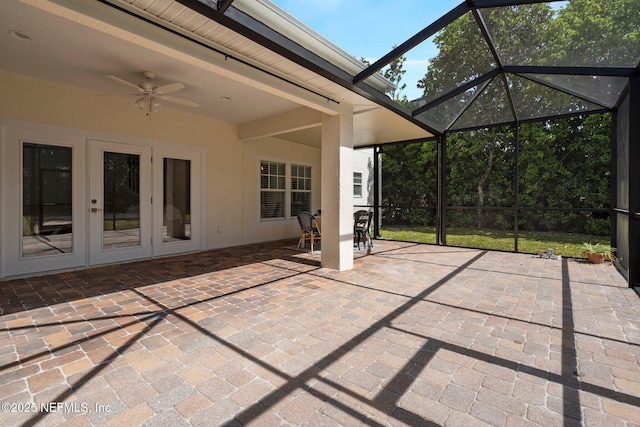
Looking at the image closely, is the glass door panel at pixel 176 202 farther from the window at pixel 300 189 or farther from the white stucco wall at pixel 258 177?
the window at pixel 300 189

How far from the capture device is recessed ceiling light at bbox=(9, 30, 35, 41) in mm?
2910

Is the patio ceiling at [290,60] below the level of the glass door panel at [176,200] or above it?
above

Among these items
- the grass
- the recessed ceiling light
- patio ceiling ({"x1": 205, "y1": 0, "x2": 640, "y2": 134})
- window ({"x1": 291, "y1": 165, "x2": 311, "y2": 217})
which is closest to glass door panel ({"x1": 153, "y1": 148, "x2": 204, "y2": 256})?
the recessed ceiling light

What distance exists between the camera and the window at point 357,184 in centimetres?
1069

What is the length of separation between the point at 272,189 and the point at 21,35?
5.23m

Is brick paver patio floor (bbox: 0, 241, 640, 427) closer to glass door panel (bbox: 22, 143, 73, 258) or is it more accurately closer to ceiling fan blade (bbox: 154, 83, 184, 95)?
glass door panel (bbox: 22, 143, 73, 258)

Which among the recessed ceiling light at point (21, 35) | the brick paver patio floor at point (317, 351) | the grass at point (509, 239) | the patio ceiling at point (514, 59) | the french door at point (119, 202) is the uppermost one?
the patio ceiling at point (514, 59)

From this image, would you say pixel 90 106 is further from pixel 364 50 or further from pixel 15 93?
pixel 364 50

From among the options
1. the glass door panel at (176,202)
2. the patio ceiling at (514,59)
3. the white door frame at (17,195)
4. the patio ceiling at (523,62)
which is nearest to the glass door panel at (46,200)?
the white door frame at (17,195)

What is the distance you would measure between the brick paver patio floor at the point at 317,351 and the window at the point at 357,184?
22.2 ft

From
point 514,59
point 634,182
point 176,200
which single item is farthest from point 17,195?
point 634,182

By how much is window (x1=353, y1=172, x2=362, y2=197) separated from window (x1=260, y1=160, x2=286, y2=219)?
11.1ft

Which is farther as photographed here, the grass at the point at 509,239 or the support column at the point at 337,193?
the grass at the point at 509,239

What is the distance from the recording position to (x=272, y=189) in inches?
306
